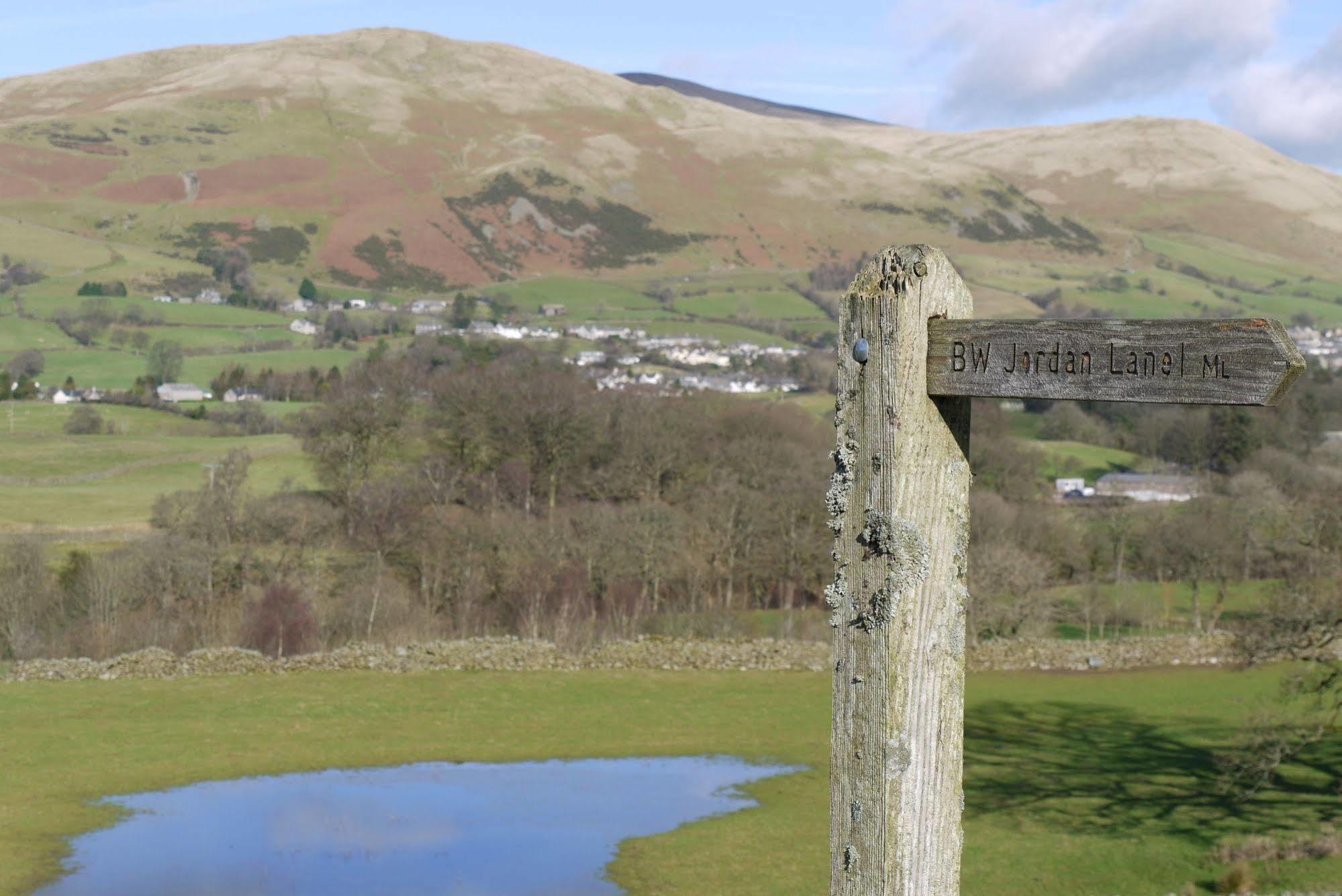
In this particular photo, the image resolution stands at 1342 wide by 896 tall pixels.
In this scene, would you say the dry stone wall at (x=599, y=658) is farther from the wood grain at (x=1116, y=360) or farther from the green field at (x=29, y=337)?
the green field at (x=29, y=337)

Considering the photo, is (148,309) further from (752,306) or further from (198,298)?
(752,306)

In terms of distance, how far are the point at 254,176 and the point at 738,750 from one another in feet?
552

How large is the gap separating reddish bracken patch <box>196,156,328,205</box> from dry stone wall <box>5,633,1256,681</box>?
14916cm

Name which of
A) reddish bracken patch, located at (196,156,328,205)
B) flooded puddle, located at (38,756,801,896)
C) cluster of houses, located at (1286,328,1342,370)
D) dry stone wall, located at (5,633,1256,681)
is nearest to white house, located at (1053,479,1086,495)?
dry stone wall, located at (5,633,1256,681)

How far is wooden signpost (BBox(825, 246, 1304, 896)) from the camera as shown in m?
3.80

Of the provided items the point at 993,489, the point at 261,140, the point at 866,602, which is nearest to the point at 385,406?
the point at 993,489

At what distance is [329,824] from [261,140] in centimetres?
18686

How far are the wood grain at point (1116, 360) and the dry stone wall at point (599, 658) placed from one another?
91.5 ft

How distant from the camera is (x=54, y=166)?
175m

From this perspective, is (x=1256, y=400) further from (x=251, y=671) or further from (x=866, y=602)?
(x=251, y=671)

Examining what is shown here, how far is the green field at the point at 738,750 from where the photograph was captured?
18.0 m

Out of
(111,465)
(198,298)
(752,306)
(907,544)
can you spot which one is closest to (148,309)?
(198,298)

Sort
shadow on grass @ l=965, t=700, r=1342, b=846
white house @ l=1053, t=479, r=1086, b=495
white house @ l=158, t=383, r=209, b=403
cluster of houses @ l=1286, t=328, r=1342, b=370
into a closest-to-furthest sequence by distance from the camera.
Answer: shadow on grass @ l=965, t=700, r=1342, b=846
white house @ l=1053, t=479, r=1086, b=495
white house @ l=158, t=383, r=209, b=403
cluster of houses @ l=1286, t=328, r=1342, b=370

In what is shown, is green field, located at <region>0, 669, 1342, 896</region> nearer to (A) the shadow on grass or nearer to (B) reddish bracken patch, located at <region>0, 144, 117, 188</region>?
(A) the shadow on grass
